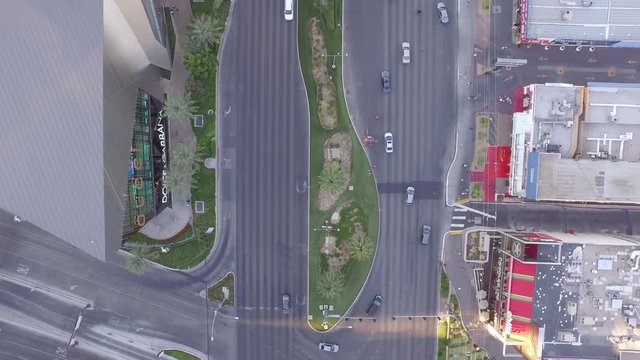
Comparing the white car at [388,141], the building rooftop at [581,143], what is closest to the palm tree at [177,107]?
the white car at [388,141]

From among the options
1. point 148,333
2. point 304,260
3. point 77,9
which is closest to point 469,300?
point 304,260

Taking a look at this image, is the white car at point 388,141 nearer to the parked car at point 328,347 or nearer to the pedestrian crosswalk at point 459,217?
the pedestrian crosswalk at point 459,217

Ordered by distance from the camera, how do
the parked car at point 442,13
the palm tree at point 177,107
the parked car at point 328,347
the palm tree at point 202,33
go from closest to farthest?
→ 1. the palm tree at point 177,107
2. the palm tree at point 202,33
3. the parked car at point 442,13
4. the parked car at point 328,347

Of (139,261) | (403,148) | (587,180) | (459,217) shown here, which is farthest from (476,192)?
(139,261)

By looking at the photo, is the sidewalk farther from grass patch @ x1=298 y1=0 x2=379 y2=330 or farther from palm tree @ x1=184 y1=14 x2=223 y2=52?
grass patch @ x1=298 y1=0 x2=379 y2=330

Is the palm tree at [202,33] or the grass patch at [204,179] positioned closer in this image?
the palm tree at [202,33]

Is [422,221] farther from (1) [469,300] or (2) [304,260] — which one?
(2) [304,260]
